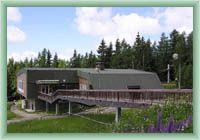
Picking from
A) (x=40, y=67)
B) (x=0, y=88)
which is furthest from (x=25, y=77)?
(x=0, y=88)

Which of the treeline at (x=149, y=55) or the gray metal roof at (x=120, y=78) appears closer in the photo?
the treeline at (x=149, y=55)

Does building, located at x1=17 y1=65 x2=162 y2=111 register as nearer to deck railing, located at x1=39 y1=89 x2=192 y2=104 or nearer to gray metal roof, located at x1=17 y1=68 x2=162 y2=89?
gray metal roof, located at x1=17 y1=68 x2=162 y2=89

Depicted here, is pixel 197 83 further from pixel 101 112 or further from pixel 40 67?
pixel 40 67

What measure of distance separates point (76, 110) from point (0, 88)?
38.3 ft

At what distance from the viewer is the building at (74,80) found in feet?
50.9

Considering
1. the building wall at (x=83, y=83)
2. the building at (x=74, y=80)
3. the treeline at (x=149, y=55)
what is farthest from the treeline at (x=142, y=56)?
the building wall at (x=83, y=83)

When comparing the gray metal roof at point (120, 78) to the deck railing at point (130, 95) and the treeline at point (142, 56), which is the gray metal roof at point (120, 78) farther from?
the deck railing at point (130, 95)

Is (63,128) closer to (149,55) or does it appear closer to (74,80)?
(149,55)

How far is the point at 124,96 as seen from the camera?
12.4m

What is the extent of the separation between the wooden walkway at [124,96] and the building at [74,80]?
2.34ft

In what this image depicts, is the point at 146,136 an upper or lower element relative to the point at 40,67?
lower

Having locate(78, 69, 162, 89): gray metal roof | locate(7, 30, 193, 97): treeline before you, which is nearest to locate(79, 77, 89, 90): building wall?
locate(78, 69, 162, 89): gray metal roof

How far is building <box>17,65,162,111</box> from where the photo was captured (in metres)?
15.5
